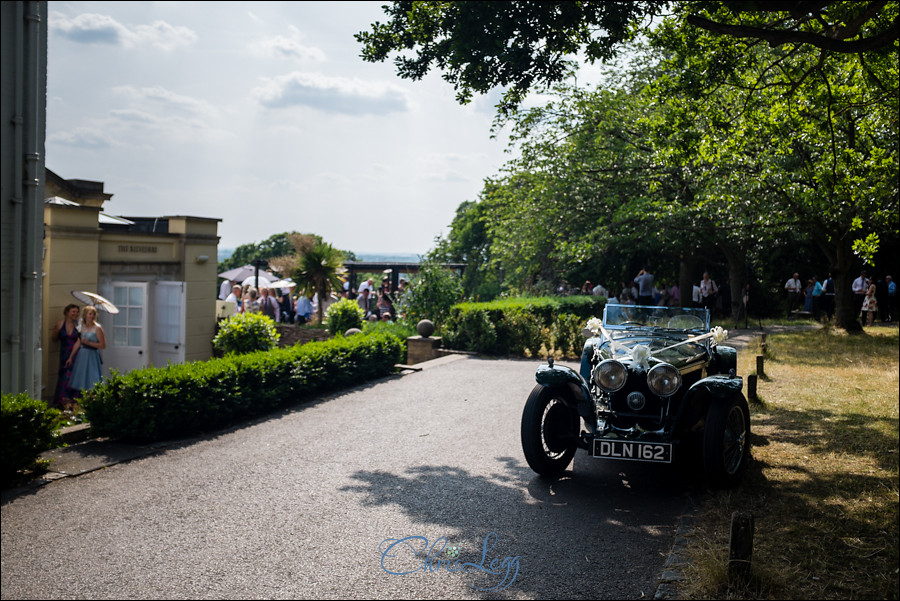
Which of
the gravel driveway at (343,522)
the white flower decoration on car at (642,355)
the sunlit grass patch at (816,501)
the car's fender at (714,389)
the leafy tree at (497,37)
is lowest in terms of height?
the gravel driveway at (343,522)

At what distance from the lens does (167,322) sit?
1515 cm

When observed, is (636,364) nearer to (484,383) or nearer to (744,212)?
(484,383)

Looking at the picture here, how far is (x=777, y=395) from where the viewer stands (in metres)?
10.5

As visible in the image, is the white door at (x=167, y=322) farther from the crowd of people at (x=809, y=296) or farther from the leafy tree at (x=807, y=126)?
the crowd of people at (x=809, y=296)

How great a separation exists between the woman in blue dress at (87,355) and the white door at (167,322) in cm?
350

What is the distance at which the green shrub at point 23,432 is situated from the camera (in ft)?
19.9

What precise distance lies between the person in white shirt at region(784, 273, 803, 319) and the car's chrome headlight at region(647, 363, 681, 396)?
75.0 feet

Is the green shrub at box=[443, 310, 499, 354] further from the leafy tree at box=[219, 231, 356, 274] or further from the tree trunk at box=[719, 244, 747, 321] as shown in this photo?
the leafy tree at box=[219, 231, 356, 274]

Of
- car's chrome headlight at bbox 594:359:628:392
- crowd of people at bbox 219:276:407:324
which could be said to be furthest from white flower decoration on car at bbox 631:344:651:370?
crowd of people at bbox 219:276:407:324

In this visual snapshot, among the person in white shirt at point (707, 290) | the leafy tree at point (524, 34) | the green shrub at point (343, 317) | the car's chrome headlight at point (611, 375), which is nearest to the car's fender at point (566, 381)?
the car's chrome headlight at point (611, 375)

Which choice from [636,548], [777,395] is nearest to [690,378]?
[636,548]

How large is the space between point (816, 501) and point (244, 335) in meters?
11.1

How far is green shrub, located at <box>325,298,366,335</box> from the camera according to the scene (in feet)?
58.1

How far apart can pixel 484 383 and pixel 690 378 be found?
5.35 metres
